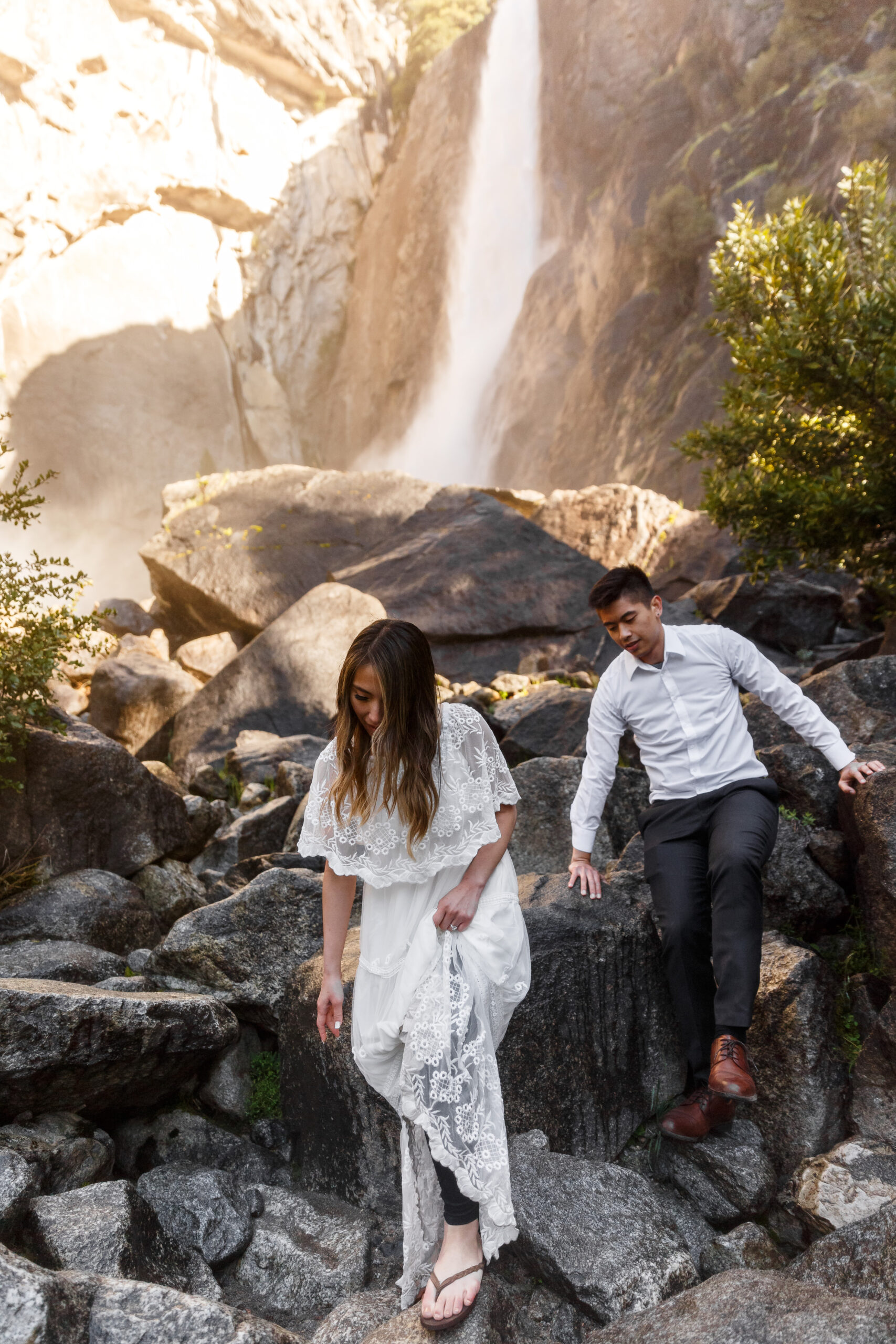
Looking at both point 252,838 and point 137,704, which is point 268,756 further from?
point 137,704

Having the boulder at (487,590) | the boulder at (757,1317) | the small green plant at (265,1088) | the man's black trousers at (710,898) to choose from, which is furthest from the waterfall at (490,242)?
the boulder at (757,1317)

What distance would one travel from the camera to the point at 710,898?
3508mm

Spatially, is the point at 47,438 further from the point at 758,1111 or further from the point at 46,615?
the point at 758,1111

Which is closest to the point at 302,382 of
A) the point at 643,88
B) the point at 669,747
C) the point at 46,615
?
the point at 643,88

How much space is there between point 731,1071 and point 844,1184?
0.67m

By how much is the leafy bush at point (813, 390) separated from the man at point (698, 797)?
3067 millimetres

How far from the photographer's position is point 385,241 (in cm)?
2802

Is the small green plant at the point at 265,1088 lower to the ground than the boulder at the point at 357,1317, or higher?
higher

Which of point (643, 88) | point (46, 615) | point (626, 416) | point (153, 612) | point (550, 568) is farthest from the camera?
point (643, 88)

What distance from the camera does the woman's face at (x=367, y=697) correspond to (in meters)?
2.54

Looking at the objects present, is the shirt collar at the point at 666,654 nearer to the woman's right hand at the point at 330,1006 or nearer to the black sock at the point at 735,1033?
the black sock at the point at 735,1033

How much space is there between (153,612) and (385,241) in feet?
62.1

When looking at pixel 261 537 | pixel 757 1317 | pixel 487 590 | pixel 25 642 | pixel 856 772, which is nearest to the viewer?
pixel 757 1317

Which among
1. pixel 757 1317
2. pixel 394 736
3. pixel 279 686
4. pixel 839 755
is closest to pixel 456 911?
pixel 394 736
